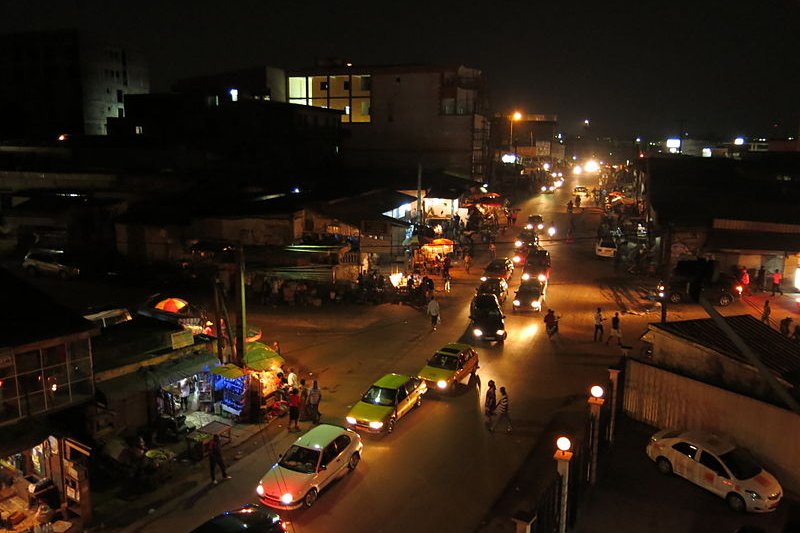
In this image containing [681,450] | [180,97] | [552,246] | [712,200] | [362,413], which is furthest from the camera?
[180,97]

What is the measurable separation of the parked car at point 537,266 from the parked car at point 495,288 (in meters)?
1.62

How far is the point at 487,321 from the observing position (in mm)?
24641

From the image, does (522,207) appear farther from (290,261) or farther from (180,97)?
(290,261)

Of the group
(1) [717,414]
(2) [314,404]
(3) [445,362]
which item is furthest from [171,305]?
(1) [717,414]

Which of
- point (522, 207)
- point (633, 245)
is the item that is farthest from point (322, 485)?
point (522, 207)

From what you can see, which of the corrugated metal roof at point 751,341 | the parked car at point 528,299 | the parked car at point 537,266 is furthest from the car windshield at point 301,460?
the parked car at point 537,266

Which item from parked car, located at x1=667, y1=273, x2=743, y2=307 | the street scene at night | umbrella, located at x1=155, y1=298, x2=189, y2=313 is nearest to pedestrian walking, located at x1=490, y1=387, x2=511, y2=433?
the street scene at night

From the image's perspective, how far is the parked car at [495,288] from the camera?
3029 centimetres

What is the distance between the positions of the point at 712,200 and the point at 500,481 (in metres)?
32.7

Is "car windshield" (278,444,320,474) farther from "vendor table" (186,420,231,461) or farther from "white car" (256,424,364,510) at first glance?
"vendor table" (186,420,231,461)

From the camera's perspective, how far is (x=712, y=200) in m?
39.7

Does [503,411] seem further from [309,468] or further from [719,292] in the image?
[719,292]

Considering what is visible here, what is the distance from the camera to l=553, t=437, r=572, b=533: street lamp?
33.4ft

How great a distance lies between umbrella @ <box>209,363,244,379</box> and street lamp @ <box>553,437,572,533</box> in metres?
9.87
